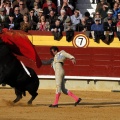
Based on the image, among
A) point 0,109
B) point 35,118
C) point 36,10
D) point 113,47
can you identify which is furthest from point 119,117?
point 36,10

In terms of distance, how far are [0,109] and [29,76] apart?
108 centimetres

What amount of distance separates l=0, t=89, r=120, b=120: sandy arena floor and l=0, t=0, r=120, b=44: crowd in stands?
205 cm

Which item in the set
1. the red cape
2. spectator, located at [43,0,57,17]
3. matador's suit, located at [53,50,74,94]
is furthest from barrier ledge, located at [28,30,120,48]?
matador's suit, located at [53,50,74,94]

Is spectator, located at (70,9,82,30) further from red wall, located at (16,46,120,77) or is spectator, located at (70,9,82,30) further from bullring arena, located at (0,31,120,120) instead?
red wall, located at (16,46,120,77)

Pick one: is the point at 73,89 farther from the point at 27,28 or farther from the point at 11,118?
the point at 11,118

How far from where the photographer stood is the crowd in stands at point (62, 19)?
17.8 metres

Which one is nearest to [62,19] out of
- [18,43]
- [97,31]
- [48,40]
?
[48,40]

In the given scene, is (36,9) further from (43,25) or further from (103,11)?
(103,11)

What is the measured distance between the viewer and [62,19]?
18281 mm

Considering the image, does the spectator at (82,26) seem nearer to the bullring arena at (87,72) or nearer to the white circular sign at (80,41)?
the white circular sign at (80,41)

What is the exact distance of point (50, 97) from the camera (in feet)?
53.2

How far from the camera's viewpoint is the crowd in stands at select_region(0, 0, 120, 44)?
17.8 m

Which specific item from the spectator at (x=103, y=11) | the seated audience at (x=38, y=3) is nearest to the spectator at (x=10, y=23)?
the seated audience at (x=38, y=3)

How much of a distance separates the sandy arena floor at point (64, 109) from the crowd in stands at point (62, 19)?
6.73 ft
